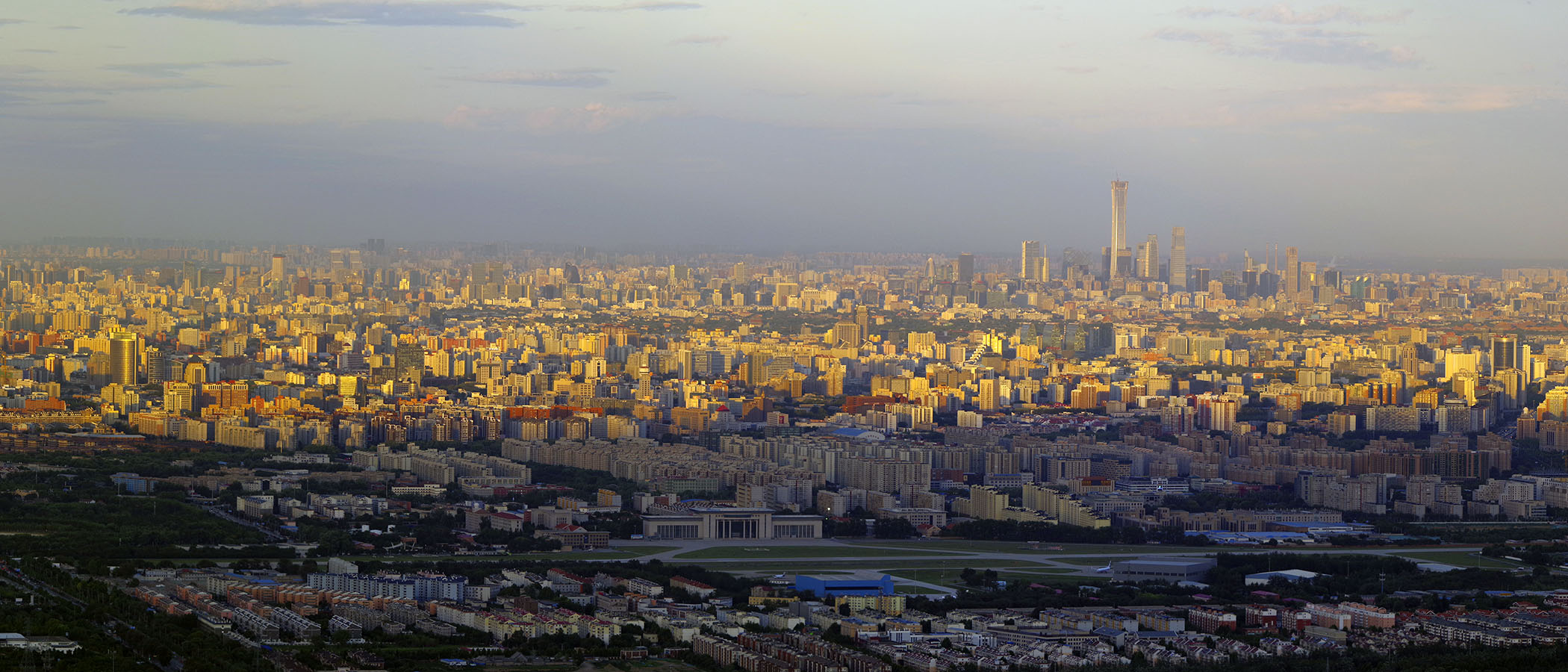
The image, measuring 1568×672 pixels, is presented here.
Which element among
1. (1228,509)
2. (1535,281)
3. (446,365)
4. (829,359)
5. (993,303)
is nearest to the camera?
(1228,509)

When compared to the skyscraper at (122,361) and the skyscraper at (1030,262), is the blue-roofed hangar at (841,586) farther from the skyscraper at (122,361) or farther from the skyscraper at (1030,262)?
the skyscraper at (1030,262)

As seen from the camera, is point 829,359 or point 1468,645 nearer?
point 1468,645

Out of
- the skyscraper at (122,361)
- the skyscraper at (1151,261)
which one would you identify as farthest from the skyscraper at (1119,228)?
the skyscraper at (122,361)

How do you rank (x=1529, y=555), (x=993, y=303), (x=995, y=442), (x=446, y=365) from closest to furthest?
(x=1529, y=555) < (x=995, y=442) < (x=446, y=365) < (x=993, y=303)

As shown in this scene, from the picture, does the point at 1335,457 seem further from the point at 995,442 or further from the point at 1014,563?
the point at 1014,563

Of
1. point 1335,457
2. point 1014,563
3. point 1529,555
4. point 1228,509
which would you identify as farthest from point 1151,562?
point 1335,457

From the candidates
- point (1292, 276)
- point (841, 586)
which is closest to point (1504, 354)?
point (1292, 276)
